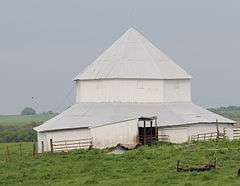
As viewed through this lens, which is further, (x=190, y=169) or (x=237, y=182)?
(x=190, y=169)

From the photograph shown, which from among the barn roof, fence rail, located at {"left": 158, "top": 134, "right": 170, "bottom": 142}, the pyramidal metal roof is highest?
the pyramidal metal roof

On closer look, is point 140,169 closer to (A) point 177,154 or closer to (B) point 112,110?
(A) point 177,154

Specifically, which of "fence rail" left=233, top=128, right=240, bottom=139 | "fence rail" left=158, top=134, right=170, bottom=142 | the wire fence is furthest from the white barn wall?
the wire fence

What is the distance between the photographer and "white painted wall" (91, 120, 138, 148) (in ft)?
168

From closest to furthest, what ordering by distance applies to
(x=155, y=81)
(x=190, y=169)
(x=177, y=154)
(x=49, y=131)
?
(x=190, y=169) < (x=177, y=154) < (x=49, y=131) < (x=155, y=81)

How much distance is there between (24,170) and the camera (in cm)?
3700

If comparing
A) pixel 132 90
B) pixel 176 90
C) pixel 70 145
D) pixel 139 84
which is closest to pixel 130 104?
pixel 132 90

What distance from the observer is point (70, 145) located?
171ft

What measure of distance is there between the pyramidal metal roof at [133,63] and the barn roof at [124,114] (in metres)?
2.22

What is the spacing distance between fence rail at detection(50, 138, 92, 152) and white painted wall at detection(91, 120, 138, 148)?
0.55m

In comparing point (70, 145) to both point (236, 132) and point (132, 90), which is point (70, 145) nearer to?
point (132, 90)

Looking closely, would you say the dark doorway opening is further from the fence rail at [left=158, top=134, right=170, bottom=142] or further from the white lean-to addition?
the fence rail at [left=158, top=134, right=170, bottom=142]

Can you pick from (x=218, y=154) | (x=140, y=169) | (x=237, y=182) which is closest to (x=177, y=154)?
(x=218, y=154)

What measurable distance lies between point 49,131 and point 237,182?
90.4 feet
